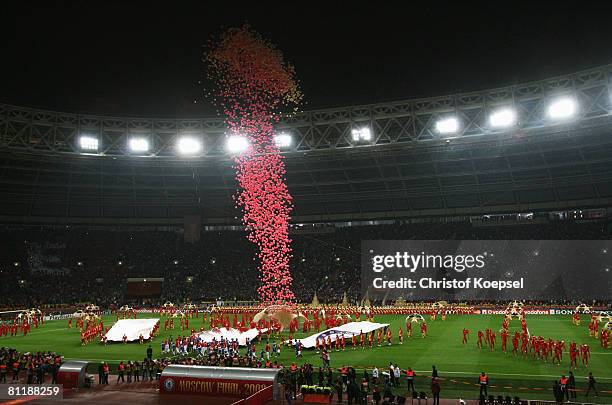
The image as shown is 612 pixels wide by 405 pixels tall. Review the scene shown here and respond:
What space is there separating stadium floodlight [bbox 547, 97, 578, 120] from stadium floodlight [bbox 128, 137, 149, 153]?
119 ft

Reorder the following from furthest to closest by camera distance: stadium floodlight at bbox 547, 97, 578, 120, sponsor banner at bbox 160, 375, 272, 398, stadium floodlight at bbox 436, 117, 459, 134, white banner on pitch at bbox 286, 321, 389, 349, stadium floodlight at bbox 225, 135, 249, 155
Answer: stadium floodlight at bbox 225, 135, 249, 155 < stadium floodlight at bbox 436, 117, 459, 134 < stadium floodlight at bbox 547, 97, 578, 120 < white banner on pitch at bbox 286, 321, 389, 349 < sponsor banner at bbox 160, 375, 272, 398

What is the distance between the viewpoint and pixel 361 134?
167 feet

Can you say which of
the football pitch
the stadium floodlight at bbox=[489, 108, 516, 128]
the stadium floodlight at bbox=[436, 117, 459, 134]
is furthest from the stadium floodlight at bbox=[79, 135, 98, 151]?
the stadium floodlight at bbox=[489, 108, 516, 128]

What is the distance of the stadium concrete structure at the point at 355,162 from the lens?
45.6 meters

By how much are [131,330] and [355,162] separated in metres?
30.3

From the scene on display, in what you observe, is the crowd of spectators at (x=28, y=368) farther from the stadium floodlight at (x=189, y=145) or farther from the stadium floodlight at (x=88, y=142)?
the stadium floodlight at (x=189, y=145)

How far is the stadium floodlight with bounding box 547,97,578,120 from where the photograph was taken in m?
42.0

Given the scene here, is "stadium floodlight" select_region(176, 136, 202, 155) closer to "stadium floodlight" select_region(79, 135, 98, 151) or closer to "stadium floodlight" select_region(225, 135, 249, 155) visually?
"stadium floodlight" select_region(225, 135, 249, 155)

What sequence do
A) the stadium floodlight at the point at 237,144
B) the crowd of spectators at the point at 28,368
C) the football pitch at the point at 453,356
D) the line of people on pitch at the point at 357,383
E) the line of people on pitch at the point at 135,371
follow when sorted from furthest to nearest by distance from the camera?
the stadium floodlight at the point at 237,144
the line of people on pitch at the point at 135,371
the crowd of spectators at the point at 28,368
the football pitch at the point at 453,356
the line of people on pitch at the point at 357,383

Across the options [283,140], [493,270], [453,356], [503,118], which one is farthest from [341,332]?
[493,270]

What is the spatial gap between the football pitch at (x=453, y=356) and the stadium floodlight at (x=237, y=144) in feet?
54.7

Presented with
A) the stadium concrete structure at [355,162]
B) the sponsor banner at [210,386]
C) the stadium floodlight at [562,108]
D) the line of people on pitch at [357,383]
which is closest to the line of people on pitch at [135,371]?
the sponsor banner at [210,386]

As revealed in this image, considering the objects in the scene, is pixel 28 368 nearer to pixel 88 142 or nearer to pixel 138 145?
pixel 88 142

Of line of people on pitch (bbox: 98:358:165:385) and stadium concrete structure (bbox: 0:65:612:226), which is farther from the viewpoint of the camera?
stadium concrete structure (bbox: 0:65:612:226)
